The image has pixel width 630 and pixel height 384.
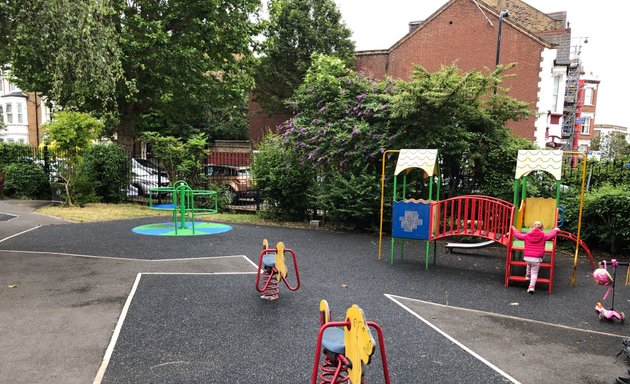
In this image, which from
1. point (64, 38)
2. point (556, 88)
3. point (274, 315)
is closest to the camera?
point (274, 315)

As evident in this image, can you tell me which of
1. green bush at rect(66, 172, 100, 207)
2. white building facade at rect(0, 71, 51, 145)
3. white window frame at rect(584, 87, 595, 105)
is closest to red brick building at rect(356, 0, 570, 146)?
green bush at rect(66, 172, 100, 207)

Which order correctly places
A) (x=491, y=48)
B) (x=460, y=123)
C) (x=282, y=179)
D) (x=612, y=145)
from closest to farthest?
(x=460, y=123), (x=282, y=179), (x=491, y=48), (x=612, y=145)

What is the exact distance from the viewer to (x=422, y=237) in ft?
26.1

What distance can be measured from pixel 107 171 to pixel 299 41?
18306 millimetres

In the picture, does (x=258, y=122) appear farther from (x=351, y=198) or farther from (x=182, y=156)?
(x=351, y=198)

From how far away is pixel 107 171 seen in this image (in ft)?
53.7

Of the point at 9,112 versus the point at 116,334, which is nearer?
the point at 116,334

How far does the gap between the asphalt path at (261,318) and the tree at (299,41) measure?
76.7ft

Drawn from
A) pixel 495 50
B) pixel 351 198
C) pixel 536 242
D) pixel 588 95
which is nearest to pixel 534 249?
pixel 536 242

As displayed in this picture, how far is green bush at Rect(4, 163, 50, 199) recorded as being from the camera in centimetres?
1719

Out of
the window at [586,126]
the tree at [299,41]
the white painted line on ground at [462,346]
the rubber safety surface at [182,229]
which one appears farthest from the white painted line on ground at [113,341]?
the window at [586,126]

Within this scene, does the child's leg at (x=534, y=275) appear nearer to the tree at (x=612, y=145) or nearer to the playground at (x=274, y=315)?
the playground at (x=274, y=315)

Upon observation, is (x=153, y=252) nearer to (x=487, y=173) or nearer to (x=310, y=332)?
(x=310, y=332)

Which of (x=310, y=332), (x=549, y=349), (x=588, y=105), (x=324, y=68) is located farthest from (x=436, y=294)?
(x=588, y=105)
